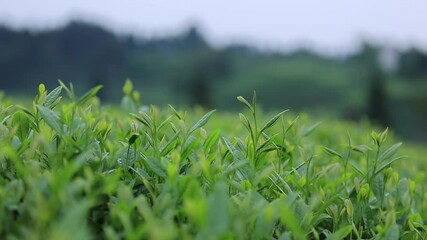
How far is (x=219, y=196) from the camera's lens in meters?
0.98

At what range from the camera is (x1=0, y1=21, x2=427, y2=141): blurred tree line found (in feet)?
190

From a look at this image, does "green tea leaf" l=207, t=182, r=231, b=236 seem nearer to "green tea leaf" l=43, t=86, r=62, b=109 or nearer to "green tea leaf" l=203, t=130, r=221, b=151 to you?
"green tea leaf" l=203, t=130, r=221, b=151

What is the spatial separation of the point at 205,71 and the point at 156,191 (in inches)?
2332

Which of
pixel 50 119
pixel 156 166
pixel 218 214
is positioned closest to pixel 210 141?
pixel 156 166

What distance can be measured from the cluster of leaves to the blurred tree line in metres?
52.3

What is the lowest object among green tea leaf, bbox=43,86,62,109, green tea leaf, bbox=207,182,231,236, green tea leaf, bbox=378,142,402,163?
green tea leaf, bbox=378,142,402,163

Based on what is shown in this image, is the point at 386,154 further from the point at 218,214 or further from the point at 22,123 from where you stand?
the point at 22,123

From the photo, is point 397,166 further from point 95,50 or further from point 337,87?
point 95,50

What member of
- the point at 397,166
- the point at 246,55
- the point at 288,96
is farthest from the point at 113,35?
the point at 397,166

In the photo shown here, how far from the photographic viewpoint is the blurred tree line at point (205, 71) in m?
57.9

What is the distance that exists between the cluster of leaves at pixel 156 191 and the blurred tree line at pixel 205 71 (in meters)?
52.3

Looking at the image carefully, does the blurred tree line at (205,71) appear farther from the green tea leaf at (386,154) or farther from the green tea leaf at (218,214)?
the green tea leaf at (218,214)

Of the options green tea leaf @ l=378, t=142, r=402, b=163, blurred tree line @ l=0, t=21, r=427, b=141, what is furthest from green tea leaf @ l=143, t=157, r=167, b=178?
blurred tree line @ l=0, t=21, r=427, b=141

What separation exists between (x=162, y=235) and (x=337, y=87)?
6132 cm
